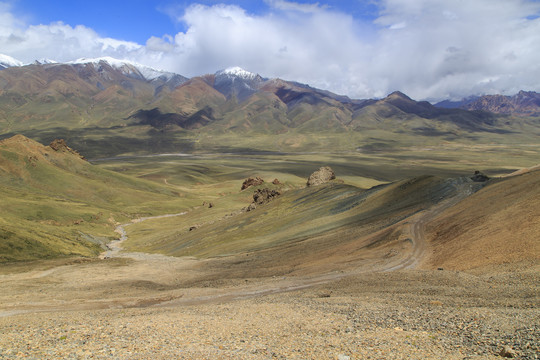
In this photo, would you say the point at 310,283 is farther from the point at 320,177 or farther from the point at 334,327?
the point at 320,177

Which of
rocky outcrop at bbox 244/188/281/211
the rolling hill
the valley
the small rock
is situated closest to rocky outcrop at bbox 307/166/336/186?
rocky outcrop at bbox 244/188/281/211

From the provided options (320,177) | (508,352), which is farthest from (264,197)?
(508,352)

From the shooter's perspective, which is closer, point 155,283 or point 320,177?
point 155,283

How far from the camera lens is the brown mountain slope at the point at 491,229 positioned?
103ft

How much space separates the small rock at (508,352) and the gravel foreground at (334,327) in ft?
0.63

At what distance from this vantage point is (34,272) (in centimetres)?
5281

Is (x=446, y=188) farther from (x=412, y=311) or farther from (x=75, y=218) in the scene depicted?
(x=75, y=218)

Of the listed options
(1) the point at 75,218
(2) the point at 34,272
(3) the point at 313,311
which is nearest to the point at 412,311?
(3) the point at 313,311

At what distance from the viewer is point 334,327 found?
2030 cm

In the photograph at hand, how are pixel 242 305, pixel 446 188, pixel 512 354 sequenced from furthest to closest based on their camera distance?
1. pixel 446 188
2. pixel 242 305
3. pixel 512 354

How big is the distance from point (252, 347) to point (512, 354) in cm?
1120

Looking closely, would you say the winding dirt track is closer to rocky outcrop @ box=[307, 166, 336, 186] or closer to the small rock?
the small rock

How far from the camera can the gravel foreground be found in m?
16.7

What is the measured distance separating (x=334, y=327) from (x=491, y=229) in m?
25.2
